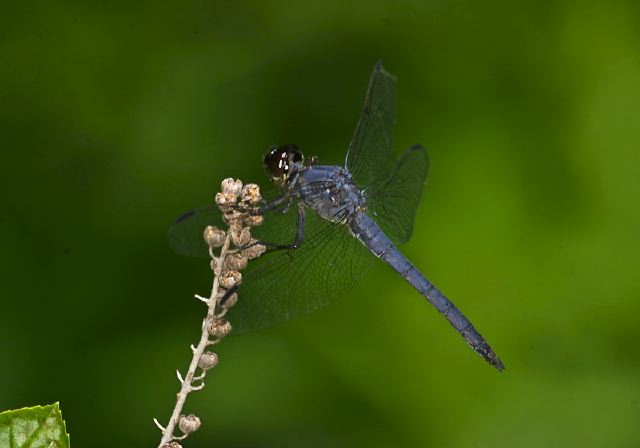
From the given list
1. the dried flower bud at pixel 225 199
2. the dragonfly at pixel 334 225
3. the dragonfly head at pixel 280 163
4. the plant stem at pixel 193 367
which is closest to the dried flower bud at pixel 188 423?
the plant stem at pixel 193 367

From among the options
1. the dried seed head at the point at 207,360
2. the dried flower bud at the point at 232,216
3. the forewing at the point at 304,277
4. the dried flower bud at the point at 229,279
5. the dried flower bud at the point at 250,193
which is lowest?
the dried seed head at the point at 207,360

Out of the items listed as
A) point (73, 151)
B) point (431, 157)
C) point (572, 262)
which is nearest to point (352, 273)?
point (431, 157)

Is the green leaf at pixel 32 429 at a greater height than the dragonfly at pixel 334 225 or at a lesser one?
lesser

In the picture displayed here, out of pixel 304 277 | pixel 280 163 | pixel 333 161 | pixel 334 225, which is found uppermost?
pixel 333 161

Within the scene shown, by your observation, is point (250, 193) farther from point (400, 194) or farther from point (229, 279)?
point (400, 194)

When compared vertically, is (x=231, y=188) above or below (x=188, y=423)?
above

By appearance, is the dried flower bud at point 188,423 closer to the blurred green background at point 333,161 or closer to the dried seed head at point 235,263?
the dried seed head at point 235,263

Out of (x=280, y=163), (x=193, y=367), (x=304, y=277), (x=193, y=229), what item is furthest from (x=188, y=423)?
(x=280, y=163)

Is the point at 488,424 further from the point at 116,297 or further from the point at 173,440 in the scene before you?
the point at 173,440
